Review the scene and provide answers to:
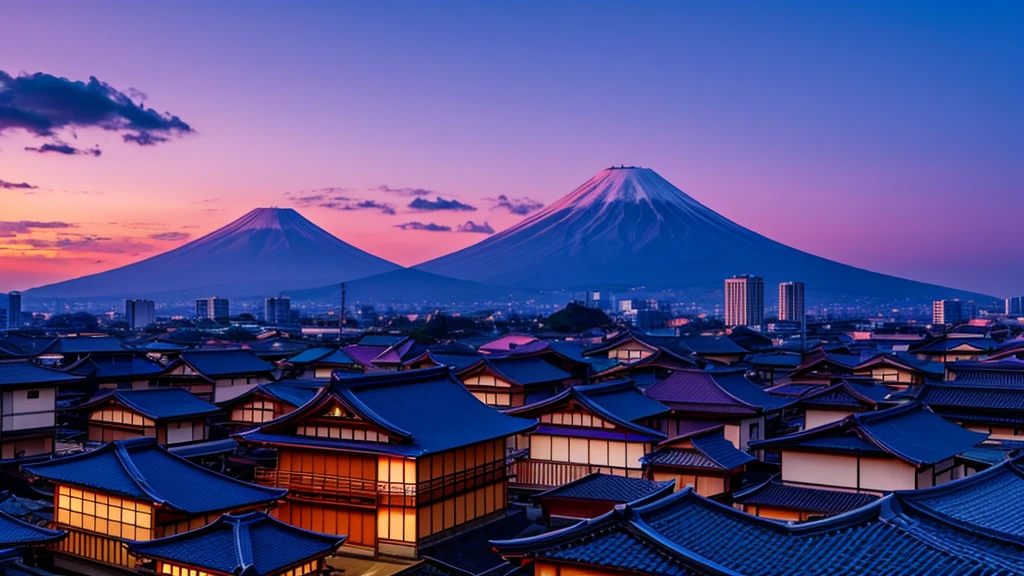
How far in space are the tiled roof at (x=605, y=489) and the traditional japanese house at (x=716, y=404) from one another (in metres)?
9.40

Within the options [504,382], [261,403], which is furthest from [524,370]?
[261,403]

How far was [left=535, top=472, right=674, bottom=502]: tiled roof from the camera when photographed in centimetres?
1969

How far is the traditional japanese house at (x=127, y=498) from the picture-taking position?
1792cm

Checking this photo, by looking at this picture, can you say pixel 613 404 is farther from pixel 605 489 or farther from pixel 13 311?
pixel 13 311

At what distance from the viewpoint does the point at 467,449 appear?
2014 cm

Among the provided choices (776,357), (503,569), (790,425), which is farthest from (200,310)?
(503,569)

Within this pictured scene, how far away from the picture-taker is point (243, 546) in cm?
1472

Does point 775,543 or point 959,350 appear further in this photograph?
point 959,350

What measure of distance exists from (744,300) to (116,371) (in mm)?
113008

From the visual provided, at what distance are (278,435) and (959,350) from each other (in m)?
40.5

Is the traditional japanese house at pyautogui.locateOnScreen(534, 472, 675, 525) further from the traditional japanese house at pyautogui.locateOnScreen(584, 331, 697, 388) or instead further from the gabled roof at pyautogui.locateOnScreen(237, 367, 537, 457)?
the traditional japanese house at pyautogui.locateOnScreen(584, 331, 697, 388)

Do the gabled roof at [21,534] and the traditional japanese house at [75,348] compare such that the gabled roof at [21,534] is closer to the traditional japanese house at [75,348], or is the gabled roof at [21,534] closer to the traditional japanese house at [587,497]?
the traditional japanese house at [587,497]

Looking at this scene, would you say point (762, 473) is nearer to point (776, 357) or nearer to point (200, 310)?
point (776, 357)

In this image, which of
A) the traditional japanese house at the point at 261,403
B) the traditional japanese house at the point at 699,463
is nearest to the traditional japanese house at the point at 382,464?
the traditional japanese house at the point at 699,463
